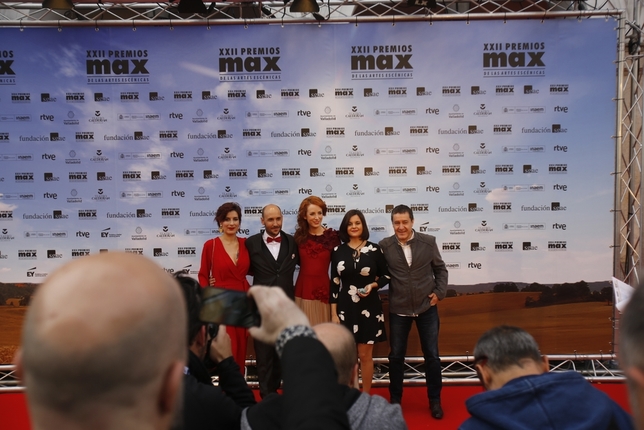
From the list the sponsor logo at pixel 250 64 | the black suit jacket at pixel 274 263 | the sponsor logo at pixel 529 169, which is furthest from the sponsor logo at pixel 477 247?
the sponsor logo at pixel 250 64

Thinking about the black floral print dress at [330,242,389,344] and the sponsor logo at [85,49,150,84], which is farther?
the sponsor logo at [85,49,150,84]

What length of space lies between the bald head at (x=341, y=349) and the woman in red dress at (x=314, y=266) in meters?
2.70

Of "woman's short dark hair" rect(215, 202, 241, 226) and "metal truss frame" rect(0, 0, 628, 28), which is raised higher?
"metal truss frame" rect(0, 0, 628, 28)

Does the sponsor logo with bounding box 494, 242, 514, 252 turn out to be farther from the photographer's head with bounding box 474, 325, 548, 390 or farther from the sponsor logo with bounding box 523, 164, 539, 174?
the photographer's head with bounding box 474, 325, 548, 390

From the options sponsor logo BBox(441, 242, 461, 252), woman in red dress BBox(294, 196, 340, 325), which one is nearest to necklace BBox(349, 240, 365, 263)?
woman in red dress BBox(294, 196, 340, 325)

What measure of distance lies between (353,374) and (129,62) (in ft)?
13.4

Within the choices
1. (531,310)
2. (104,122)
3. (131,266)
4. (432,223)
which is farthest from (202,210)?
(131,266)

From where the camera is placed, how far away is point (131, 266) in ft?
1.93

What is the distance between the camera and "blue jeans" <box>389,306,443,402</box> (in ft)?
12.9

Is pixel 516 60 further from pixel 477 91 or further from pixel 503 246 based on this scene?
pixel 503 246

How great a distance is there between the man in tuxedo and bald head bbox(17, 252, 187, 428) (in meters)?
3.57

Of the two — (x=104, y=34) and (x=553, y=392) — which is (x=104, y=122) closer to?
(x=104, y=34)

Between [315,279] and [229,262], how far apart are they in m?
0.75

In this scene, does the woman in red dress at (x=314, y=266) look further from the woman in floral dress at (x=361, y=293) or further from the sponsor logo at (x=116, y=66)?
the sponsor logo at (x=116, y=66)
